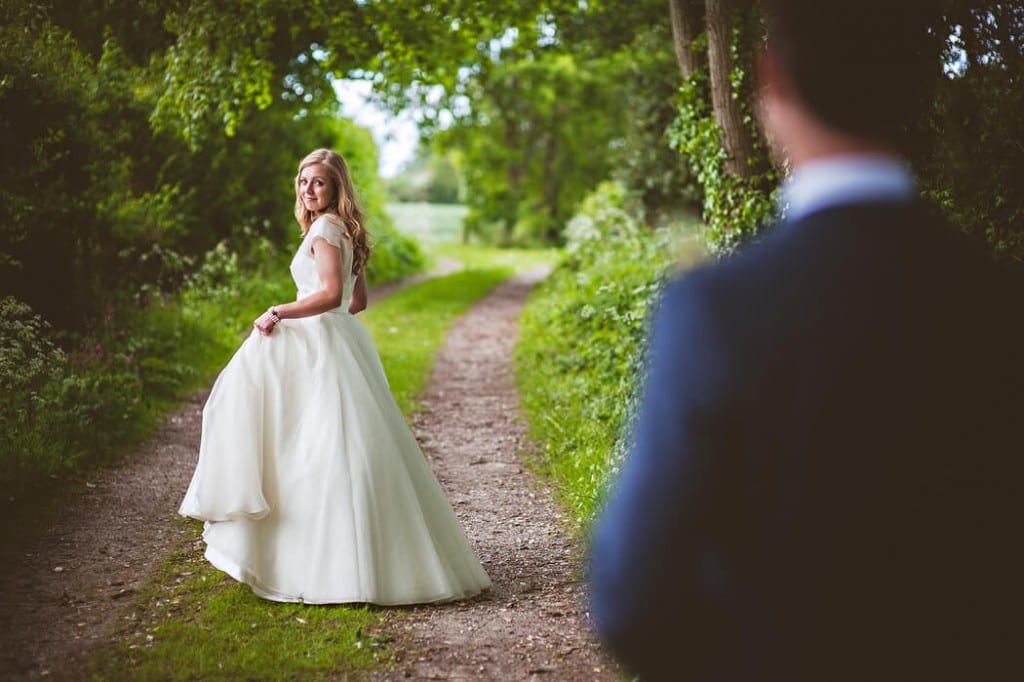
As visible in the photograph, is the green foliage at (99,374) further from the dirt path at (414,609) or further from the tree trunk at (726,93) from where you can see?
the tree trunk at (726,93)

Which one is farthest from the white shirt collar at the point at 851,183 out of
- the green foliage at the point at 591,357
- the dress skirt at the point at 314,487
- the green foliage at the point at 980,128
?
the green foliage at the point at 980,128

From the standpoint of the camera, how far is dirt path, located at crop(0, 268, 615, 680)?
4.27m

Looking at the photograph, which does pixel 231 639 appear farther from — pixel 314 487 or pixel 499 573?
pixel 499 573

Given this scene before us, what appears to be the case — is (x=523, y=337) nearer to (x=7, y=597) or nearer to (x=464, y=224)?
(x=7, y=597)

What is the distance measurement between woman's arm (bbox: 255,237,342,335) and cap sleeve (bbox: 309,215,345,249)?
0.07 ft

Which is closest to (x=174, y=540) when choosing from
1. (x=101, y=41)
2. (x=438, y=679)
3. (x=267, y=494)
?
(x=267, y=494)

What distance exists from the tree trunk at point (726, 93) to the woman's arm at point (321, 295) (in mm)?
4804

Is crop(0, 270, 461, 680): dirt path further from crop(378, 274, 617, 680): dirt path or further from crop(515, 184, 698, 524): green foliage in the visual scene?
crop(515, 184, 698, 524): green foliage

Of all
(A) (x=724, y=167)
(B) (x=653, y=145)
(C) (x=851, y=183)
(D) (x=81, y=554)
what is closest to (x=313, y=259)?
(D) (x=81, y=554)

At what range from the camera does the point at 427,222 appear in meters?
34.2

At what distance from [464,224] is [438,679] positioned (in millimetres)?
36580

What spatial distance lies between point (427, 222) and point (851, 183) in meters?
33.3

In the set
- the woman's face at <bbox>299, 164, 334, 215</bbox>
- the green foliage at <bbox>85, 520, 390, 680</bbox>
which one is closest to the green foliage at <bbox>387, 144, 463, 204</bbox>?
the woman's face at <bbox>299, 164, 334, 215</bbox>

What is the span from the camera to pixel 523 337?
14.0m
